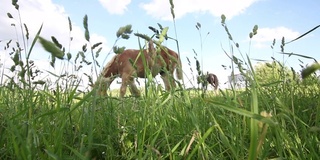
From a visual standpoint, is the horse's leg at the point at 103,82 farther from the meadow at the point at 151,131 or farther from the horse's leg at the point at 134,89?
the horse's leg at the point at 134,89

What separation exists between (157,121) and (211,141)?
41 centimetres

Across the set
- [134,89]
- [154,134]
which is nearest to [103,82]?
[154,134]

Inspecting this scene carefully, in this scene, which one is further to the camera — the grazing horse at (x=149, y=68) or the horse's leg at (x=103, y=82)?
the grazing horse at (x=149, y=68)

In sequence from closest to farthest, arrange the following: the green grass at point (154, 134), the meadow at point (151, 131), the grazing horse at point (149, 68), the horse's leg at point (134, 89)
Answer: the green grass at point (154, 134) < the meadow at point (151, 131) < the grazing horse at point (149, 68) < the horse's leg at point (134, 89)

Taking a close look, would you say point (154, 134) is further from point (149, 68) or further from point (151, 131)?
point (149, 68)

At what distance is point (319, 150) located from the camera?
114 centimetres

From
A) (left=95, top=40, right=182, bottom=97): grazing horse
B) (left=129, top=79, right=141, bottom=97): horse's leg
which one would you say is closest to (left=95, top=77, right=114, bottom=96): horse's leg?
(left=95, top=40, right=182, bottom=97): grazing horse

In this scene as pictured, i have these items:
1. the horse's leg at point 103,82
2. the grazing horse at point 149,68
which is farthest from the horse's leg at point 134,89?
the horse's leg at point 103,82

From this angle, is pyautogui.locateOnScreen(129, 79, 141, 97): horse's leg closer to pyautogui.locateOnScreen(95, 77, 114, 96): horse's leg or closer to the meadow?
the meadow

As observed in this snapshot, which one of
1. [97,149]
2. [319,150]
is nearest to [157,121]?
[97,149]

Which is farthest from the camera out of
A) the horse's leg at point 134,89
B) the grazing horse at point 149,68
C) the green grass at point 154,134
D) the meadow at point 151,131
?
the horse's leg at point 134,89

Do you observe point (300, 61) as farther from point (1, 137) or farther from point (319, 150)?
point (1, 137)

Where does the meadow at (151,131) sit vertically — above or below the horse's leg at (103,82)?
below

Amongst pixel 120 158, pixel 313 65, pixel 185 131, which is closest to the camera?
pixel 313 65
